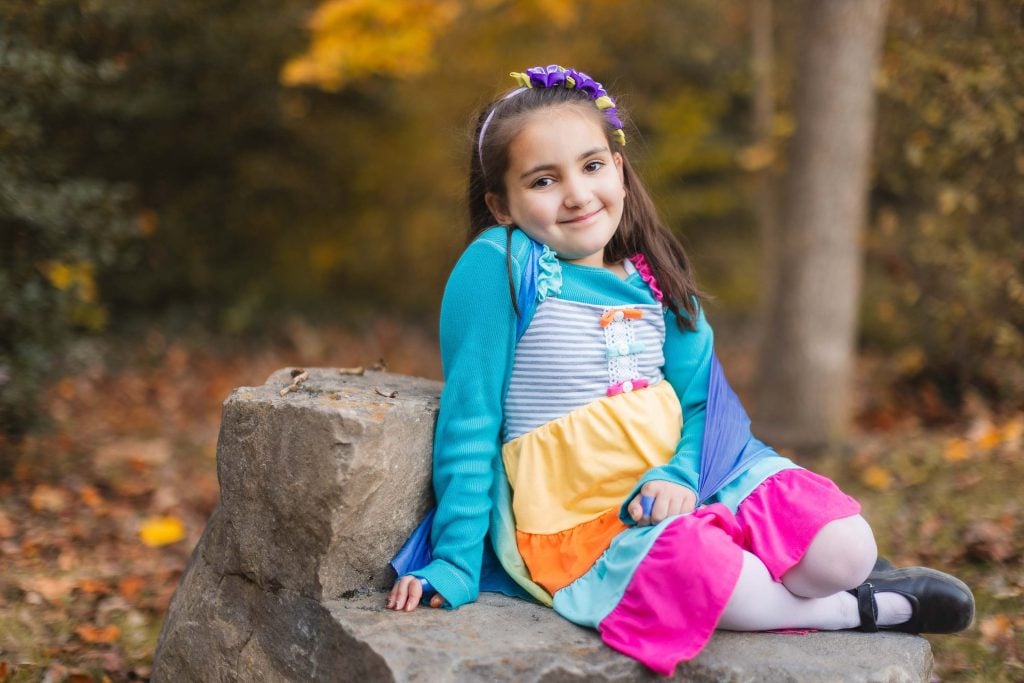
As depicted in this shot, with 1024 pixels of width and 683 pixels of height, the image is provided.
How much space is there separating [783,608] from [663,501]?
38 centimetres

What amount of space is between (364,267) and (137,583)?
577cm

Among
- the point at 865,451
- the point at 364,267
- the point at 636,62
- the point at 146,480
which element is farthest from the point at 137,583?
the point at 636,62

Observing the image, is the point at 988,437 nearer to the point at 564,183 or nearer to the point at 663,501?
the point at 663,501

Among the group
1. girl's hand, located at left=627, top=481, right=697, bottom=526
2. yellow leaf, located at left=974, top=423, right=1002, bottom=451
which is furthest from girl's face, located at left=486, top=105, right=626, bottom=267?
yellow leaf, located at left=974, top=423, right=1002, bottom=451

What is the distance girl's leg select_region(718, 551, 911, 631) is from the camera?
2.25 meters

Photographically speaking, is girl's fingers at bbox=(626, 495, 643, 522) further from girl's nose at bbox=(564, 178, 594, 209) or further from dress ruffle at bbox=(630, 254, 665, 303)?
girl's nose at bbox=(564, 178, 594, 209)

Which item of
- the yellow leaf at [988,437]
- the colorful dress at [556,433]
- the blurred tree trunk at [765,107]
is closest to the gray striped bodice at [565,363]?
the colorful dress at [556,433]

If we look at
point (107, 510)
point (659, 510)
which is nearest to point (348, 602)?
point (659, 510)

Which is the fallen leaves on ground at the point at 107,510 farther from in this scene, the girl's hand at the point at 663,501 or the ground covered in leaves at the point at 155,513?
the girl's hand at the point at 663,501

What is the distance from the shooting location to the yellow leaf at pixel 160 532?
13.2ft

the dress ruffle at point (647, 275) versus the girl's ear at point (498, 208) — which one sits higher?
the girl's ear at point (498, 208)

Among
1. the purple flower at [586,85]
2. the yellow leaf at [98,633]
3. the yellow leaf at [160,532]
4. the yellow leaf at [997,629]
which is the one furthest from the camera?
the yellow leaf at [160,532]

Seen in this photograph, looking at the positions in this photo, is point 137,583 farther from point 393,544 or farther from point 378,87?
point 378,87

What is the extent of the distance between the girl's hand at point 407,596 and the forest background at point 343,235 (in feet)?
3.66
